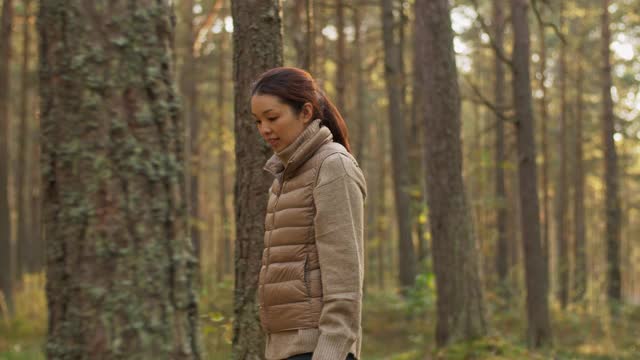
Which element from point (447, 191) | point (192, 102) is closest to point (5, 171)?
point (192, 102)

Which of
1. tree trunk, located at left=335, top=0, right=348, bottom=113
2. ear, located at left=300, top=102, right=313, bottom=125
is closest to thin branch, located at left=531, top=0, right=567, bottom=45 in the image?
tree trunk, located at left=335, top=0, right=348, bottom=113

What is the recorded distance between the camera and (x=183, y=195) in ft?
9.09

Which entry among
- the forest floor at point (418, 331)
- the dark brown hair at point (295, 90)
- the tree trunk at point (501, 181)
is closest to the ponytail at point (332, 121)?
the dark brown hair at point (295, 90)

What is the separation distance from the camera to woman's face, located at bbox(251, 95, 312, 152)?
3514 mm

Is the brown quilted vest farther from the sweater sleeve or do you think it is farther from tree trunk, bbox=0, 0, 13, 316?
tree trunk, bbox=0, 0, 13, 316

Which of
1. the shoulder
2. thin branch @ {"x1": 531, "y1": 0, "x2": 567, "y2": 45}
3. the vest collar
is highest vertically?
thin branch @ {"x1": 531, "y1": 0, "x2": 567, "y2": 45}

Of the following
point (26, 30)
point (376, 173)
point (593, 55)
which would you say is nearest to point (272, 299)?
point (26, 30)

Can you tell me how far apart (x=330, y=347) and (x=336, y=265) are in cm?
32

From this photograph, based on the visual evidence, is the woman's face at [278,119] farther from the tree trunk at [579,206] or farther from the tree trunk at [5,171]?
the tree trunk at [579,206]

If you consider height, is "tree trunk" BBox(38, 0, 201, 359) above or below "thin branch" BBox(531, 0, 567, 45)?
below

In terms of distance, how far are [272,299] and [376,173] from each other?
36.0 m

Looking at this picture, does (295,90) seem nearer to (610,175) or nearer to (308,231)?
(308,231)

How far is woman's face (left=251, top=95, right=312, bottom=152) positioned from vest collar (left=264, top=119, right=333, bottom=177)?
0.04 m

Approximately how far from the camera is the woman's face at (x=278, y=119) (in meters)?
3.51
